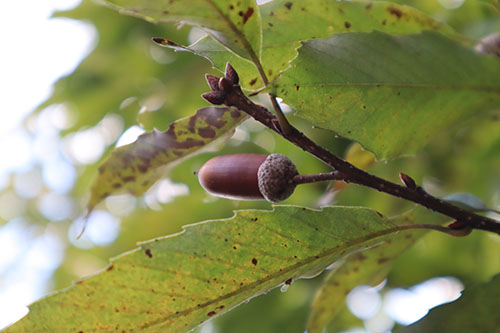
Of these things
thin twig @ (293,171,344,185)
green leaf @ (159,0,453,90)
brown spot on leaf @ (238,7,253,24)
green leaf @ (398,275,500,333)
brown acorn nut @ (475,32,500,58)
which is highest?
brown spot on leaf @ (238,7,253,24)

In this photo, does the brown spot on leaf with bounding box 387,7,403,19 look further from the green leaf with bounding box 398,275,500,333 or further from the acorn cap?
the green leaf with bounding box 398,275,500,333

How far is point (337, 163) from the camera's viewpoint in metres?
0.91

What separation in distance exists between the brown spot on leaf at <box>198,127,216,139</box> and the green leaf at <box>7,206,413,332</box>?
24 centimetres

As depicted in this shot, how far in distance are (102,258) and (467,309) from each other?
85.2 inches

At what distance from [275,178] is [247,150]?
1152 mm

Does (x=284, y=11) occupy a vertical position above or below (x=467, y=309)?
above

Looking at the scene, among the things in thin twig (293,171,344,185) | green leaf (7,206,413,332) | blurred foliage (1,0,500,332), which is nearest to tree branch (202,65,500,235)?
thin twig (293,171,344,185)

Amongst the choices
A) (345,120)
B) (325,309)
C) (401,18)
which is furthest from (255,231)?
(401,18)

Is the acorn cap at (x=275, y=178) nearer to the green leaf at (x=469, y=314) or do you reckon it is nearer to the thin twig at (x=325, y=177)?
the thin twig at (x=325, y=177)

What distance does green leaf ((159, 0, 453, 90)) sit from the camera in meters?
1.09

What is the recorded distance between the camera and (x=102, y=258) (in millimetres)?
2811

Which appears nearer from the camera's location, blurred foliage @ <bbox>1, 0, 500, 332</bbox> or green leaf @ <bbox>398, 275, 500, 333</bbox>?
green leaf @ <bbox>398, 275, 500, 333</bbox>

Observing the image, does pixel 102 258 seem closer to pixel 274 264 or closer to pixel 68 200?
pixel 68 200

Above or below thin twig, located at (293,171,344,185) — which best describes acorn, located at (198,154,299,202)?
below
